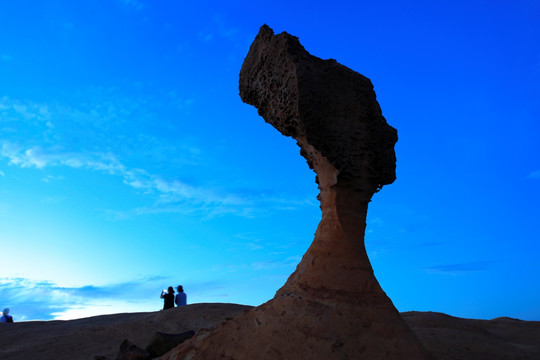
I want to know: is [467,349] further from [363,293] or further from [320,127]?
[320,127]

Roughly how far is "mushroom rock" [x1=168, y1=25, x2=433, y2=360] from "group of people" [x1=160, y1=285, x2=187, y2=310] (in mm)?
7510

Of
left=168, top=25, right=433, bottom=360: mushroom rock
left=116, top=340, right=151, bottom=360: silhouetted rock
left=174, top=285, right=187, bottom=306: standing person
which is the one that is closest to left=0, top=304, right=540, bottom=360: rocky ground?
left=174, top=285, right=187, bottom=306: standing person

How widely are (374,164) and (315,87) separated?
133 cm

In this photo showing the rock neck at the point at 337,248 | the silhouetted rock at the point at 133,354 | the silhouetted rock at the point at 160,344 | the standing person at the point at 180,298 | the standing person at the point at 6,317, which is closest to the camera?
the rock neck at the point at 337,248

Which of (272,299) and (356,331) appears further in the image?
(272,299)

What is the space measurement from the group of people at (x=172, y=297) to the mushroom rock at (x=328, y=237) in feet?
24.6

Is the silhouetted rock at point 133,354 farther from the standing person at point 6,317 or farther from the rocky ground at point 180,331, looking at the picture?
the standing person at point 6,317

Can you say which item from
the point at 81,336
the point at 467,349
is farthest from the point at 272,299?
the point at 81,336

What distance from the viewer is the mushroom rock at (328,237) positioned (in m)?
5.02

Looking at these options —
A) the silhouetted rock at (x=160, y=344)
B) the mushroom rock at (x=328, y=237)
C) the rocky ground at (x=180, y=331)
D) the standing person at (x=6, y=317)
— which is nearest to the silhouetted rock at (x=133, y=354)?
the silhouetted rock at (x=160, y=344)

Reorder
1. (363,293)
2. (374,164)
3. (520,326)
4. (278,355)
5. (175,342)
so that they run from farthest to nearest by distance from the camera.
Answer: (520,326), (175,342), (374,164), (363,293), (278,355)

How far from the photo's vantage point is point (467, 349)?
25.7 ft

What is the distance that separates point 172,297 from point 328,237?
30.7 ft

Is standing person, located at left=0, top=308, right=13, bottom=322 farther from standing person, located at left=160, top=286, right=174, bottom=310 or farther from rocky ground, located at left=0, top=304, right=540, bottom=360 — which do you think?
standing person, located at left=160, top=286, right=174, bottom=310
